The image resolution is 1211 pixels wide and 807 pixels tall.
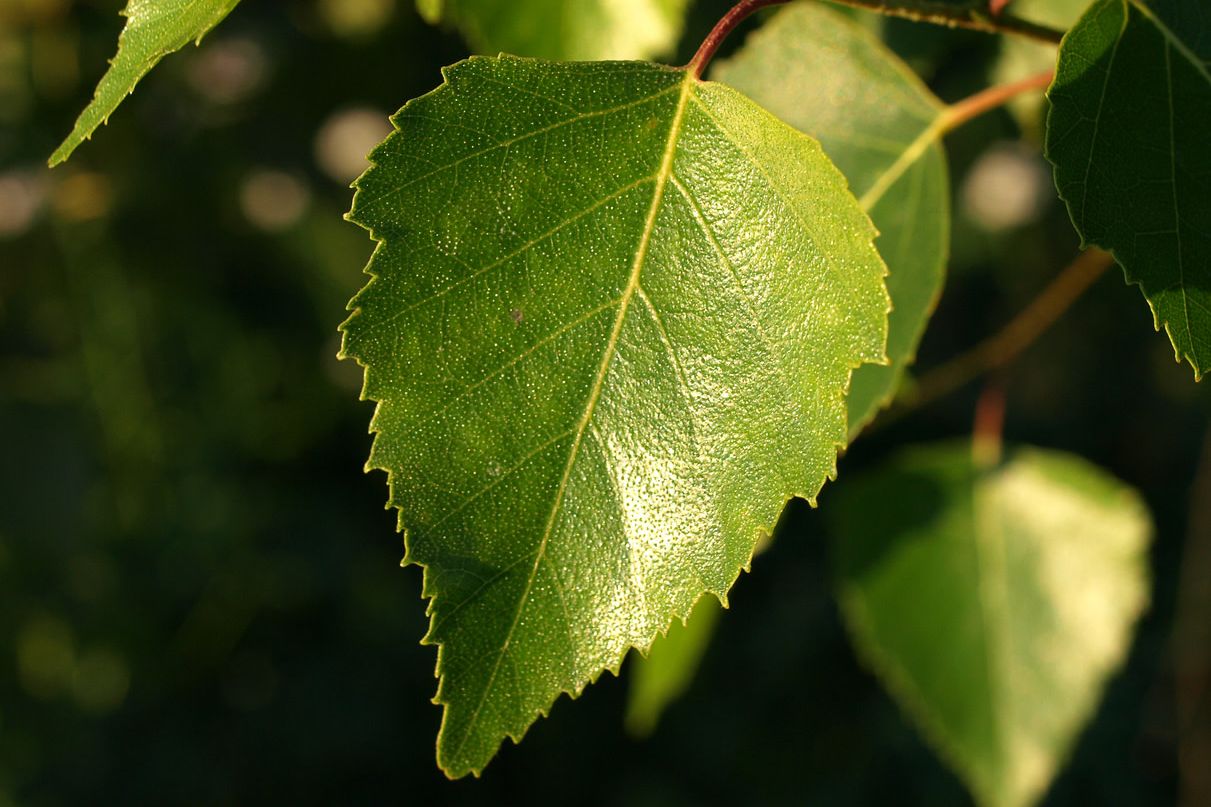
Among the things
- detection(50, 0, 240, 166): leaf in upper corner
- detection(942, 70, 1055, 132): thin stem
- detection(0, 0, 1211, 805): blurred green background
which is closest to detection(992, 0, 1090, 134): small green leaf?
detection(0, 0, 1211, 805): blurred green background

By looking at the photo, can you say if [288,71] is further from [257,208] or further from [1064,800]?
[1064,800]

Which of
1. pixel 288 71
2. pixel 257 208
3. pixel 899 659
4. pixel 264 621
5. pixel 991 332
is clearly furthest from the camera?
pixel 991 332

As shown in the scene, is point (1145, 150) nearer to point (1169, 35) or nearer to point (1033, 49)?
point (1169, 35)

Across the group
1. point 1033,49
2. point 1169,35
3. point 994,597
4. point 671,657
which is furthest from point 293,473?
point 1169,35

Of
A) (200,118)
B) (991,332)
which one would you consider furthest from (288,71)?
(991,332)

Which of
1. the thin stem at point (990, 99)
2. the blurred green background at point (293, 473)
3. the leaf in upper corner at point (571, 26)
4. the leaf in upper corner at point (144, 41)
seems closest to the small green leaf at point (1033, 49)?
the blurred green background at point (293, 473)
